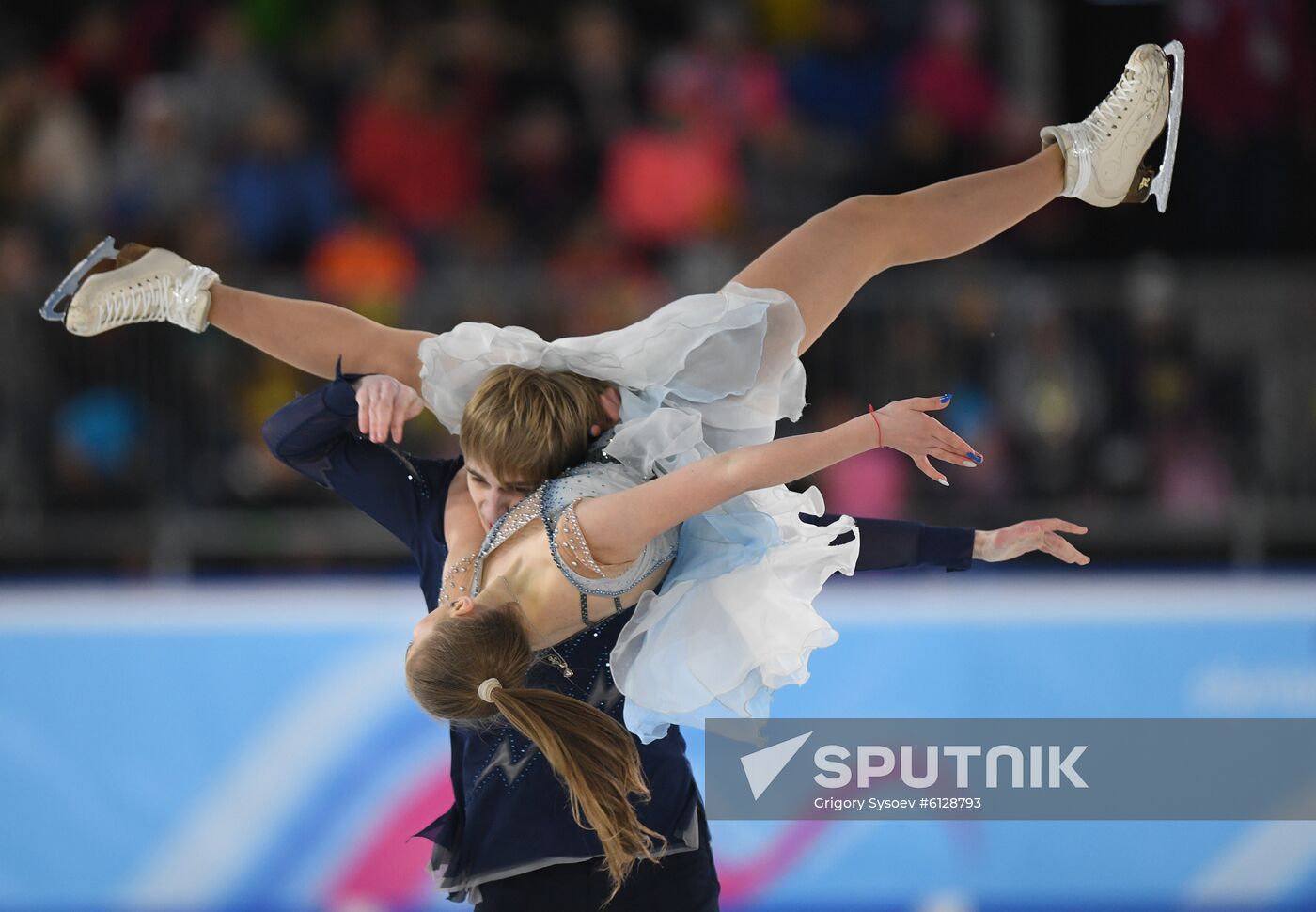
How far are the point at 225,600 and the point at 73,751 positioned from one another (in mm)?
671

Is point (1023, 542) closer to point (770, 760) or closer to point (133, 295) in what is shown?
point (770, 760)

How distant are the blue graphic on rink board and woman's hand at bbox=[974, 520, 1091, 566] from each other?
1.87 meters

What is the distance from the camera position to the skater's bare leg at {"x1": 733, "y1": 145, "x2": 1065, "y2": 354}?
3.49m


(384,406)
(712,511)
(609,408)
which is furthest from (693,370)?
(384,406)

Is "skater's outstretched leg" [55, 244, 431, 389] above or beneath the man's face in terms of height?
above

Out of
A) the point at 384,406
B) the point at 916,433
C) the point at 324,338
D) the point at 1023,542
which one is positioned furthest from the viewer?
the point at 324,338

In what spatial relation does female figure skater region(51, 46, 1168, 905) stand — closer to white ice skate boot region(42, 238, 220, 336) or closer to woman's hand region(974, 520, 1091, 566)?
white ice skate boot region(42, 238, 220, 336)

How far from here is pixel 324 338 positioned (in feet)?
11.2

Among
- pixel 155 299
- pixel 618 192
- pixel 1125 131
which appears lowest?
pixel 155 299

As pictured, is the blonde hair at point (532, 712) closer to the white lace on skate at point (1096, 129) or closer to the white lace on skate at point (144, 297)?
the white lace on skate at point (144, 297)

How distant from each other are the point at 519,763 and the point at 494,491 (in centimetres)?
55

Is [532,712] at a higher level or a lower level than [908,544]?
lower

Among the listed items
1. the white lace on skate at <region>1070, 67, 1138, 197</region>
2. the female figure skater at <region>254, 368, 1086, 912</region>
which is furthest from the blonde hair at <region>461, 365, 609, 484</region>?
the white lace on skate at <region>1070, 67, 1138, 197</region>

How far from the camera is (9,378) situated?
19.5 feet
